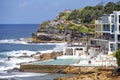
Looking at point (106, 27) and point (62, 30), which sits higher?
point (62, 30)

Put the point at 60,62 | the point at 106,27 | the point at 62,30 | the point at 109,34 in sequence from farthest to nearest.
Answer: the point at 62,30 < the point at 106,27 < the point at 109,34 < the point at 60,62

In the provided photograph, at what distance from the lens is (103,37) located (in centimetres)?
8969

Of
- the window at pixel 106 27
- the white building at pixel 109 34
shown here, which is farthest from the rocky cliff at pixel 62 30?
the window at pixel 106 27

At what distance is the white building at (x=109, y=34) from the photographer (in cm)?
8300

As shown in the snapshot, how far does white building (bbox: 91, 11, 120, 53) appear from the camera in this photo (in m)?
83.0

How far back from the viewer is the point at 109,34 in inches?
3469

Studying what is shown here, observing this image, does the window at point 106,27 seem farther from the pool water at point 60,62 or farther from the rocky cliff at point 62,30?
the rocky cliff at point 62,30

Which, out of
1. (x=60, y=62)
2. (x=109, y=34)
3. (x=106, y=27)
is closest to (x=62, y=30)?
(x=106, y=27)

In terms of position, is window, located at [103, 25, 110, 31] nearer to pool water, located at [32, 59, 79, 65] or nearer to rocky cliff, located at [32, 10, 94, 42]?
pool water, located at [32, 59, 79, 65]

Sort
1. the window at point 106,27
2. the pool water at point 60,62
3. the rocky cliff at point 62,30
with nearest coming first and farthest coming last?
1. the pool water at point 60,62
2. the window at point 106,27
3. the rocky cliff at point 62,30

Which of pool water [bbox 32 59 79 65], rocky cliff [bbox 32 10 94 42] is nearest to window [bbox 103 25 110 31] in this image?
pool water [bbox 32 59 79 65]

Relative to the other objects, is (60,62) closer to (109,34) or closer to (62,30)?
(109,34)

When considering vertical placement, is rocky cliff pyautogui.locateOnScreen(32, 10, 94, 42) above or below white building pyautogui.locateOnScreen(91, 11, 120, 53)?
above

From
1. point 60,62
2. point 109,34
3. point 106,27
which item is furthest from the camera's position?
point 106,27
